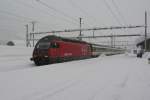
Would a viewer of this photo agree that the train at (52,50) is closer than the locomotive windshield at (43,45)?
Yes

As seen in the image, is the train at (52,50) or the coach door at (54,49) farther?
the coach door at (54,49)

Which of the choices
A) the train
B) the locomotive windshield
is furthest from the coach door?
the locomotive windshield

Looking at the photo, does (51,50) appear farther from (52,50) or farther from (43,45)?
(43,45)

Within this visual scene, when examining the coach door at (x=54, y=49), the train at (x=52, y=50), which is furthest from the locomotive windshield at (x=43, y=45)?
the coach door at (x=54, y=49)

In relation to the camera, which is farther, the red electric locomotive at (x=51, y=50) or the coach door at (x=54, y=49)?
the coach door at (x=54, y=49)

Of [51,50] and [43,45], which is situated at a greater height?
[43,45]

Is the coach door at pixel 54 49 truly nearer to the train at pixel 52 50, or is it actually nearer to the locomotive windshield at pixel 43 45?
the train at pixel 52 50

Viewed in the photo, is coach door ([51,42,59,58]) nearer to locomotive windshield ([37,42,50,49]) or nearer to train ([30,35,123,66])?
train ([30,35,123,66])

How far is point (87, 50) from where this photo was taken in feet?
90.8

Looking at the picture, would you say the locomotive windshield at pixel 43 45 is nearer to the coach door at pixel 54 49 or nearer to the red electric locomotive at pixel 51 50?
the red electric locomotive at pixel 51 50

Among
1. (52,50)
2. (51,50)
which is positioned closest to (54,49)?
(52,50)

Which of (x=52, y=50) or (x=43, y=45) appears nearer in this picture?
(x=52, y=50)

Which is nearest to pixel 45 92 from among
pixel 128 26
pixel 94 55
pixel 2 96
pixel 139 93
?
pixel 2 96

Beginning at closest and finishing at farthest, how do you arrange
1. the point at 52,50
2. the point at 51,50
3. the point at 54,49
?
the point at 51,50, the point at 52,50, the point at 54,49
